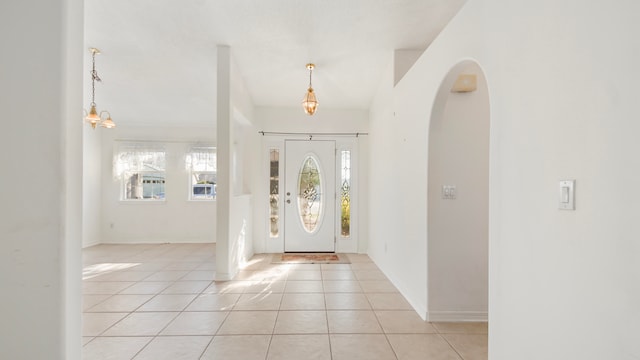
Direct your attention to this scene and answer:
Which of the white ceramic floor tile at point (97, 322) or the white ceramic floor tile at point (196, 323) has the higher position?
the white ceramic floor tile at point (196, 323)

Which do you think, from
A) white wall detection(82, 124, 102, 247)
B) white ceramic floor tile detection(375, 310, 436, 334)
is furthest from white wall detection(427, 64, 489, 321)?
white wall detection(82, 124, 102, 247)

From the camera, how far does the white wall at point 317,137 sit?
570cm

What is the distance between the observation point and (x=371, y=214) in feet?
17.9

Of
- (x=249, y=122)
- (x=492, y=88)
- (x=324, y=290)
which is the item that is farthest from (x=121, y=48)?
(x=492, y=88)

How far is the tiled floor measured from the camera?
7.57 feet

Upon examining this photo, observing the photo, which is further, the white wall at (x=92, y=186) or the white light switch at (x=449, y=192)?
the white wall at (x=92, y=186)

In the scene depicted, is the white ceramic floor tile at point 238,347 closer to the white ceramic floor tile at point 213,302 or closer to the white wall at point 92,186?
the white ceramic floor tile at point 213,302

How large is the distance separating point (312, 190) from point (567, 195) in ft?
15.4

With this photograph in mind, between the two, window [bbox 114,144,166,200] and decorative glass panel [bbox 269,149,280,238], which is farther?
window [bbox 114,144,166,200]

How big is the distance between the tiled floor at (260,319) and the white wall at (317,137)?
48.2 inches

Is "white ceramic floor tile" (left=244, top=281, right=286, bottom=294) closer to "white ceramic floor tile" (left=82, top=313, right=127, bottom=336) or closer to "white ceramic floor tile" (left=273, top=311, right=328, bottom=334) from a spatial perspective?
"white ceramic floor tile" (left=273, top=311, right=328, bottom=334)

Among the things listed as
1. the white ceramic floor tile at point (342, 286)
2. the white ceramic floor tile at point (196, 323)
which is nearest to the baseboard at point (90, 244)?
the white ceramic floor tile at point (196, 323)

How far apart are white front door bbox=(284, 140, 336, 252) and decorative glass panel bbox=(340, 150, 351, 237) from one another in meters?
0.16

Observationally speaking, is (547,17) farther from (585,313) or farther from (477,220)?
(477,220)
